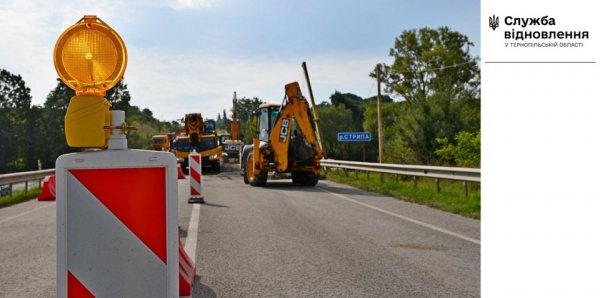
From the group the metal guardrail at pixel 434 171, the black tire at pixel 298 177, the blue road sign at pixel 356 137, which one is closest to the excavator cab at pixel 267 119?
the black tire at pixel 298 177

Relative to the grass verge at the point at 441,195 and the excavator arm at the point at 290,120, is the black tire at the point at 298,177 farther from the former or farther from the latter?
the grass verge at the point at 441,195

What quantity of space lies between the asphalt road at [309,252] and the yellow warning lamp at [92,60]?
7.92ft

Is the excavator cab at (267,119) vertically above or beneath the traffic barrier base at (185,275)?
above

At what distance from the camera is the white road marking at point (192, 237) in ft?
Result: 20.9

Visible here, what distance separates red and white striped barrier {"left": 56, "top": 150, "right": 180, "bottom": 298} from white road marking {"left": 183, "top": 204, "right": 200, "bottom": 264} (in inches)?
130

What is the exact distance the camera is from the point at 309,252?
6.34m

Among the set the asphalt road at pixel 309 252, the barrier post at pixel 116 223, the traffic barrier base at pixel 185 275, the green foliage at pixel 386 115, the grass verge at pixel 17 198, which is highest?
the green foliage at pixel 386 115

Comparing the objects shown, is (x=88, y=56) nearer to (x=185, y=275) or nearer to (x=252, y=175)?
(x=185, y=275)

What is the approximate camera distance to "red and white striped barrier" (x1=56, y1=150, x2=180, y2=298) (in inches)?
98.2

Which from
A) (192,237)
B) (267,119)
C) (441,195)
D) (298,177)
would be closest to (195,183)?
(192,237)

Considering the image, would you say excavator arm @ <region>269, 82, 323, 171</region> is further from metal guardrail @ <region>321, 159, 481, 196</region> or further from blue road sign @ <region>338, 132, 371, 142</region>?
blue road sign @ <region>338, 132, 371, 142</region>

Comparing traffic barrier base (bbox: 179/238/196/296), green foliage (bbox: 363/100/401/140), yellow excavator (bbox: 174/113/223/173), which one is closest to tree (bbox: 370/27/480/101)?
green foliage (bbox: 363/100/401/140)

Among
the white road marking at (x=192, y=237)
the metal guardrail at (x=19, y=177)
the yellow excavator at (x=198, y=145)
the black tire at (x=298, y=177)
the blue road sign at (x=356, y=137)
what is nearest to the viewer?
the white road marking at (x=192, y=237)
